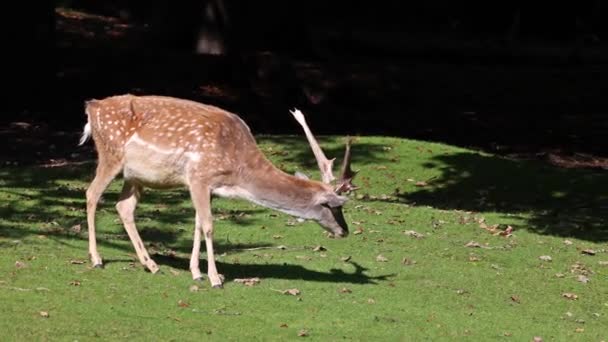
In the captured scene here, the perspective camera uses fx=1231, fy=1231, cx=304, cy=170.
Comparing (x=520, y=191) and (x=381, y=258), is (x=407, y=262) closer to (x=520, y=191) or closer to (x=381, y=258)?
(x=381, y=258)

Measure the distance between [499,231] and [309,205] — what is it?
15.5 feet

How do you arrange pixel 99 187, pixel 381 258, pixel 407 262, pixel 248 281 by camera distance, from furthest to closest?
pixel 381 258, pixel 407 262, pixel 99 187, pixel 248 281

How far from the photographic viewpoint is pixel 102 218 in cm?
1407

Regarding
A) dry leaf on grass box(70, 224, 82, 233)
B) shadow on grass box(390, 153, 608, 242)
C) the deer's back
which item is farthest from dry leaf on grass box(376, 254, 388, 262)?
shadow on grass box(390, 153, 608, 242)

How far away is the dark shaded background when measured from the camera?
24391 millimetres

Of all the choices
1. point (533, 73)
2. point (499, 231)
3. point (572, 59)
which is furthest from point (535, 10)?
point (499, 231)

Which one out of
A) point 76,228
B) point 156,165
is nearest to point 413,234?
point 76,228

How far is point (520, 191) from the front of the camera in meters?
18.2

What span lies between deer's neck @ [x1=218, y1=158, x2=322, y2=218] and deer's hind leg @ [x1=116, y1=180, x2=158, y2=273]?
1054mm

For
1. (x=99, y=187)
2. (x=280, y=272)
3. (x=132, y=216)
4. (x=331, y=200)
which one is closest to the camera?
(x=331, y=200)

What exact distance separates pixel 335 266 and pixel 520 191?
22.2 ft

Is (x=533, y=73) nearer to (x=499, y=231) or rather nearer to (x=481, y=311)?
(x=499, y=231)

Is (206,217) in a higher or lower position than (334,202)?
lower

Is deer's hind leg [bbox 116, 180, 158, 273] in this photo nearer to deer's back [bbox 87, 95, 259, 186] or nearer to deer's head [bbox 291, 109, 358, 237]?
deer's back [bbox 87, 95, 259, 186]
